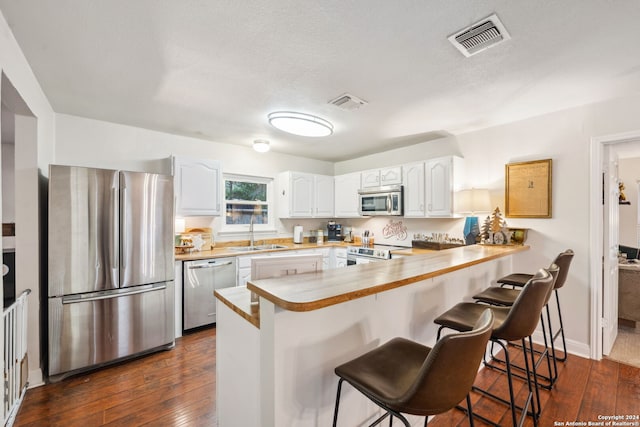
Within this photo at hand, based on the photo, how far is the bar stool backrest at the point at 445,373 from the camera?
870 millimetres

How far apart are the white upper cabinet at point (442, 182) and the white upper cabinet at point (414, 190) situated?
0.23 ft

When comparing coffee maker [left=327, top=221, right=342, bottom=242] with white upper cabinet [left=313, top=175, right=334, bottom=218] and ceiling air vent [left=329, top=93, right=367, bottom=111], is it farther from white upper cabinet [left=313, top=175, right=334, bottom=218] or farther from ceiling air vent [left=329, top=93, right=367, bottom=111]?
ceiling air vent [left=329, top=93, right=367, bottom=111]

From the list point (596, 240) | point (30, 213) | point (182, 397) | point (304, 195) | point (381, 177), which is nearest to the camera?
point (182, 397)

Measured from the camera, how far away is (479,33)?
5.22 feet

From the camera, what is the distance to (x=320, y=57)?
6.09 ft

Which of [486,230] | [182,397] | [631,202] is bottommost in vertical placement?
[182,397]

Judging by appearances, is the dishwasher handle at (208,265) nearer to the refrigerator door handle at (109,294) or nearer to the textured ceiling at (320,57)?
the refrigerator door handle at (109,294)

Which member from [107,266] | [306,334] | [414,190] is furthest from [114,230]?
[414,190]

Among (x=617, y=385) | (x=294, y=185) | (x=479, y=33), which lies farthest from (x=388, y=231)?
(x=479, y=33)

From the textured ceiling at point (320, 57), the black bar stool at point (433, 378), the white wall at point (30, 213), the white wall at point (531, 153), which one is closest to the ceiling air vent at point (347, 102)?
the textured ceiling at point (320, 57)

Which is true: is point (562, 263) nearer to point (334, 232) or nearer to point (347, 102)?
point (347, 102)

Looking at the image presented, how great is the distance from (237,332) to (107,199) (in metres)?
1.98

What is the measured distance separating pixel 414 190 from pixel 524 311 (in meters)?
2.41

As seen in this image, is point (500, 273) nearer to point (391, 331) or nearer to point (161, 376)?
point (391, 331)
